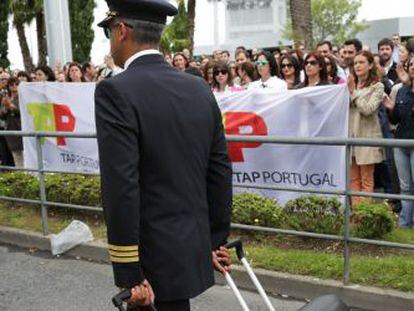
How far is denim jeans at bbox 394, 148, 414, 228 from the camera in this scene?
5.37 m

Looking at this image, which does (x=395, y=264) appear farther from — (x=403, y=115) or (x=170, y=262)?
(x=170, y=262)

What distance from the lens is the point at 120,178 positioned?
2193 millimetres

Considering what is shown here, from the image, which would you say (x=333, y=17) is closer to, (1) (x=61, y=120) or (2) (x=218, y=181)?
(1) (x=61, y=120)

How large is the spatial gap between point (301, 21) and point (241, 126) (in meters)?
5.62

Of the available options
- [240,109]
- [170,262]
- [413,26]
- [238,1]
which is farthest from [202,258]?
[238,1]

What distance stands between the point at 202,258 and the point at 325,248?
284cm

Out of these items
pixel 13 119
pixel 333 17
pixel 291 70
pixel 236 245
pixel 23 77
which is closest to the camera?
pixel 236 245

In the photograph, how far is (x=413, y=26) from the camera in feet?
178

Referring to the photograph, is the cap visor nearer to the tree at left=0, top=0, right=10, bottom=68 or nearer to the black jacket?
the black jacket

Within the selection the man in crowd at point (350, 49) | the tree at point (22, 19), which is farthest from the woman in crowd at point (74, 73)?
the tree at point (22, 19)

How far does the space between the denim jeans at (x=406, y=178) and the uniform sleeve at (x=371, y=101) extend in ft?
1.57

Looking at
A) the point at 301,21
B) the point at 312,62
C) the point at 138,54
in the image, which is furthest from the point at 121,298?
the point at 301,21

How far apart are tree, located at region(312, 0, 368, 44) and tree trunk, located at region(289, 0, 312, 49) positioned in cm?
4926

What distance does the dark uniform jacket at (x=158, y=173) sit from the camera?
2221 mm
